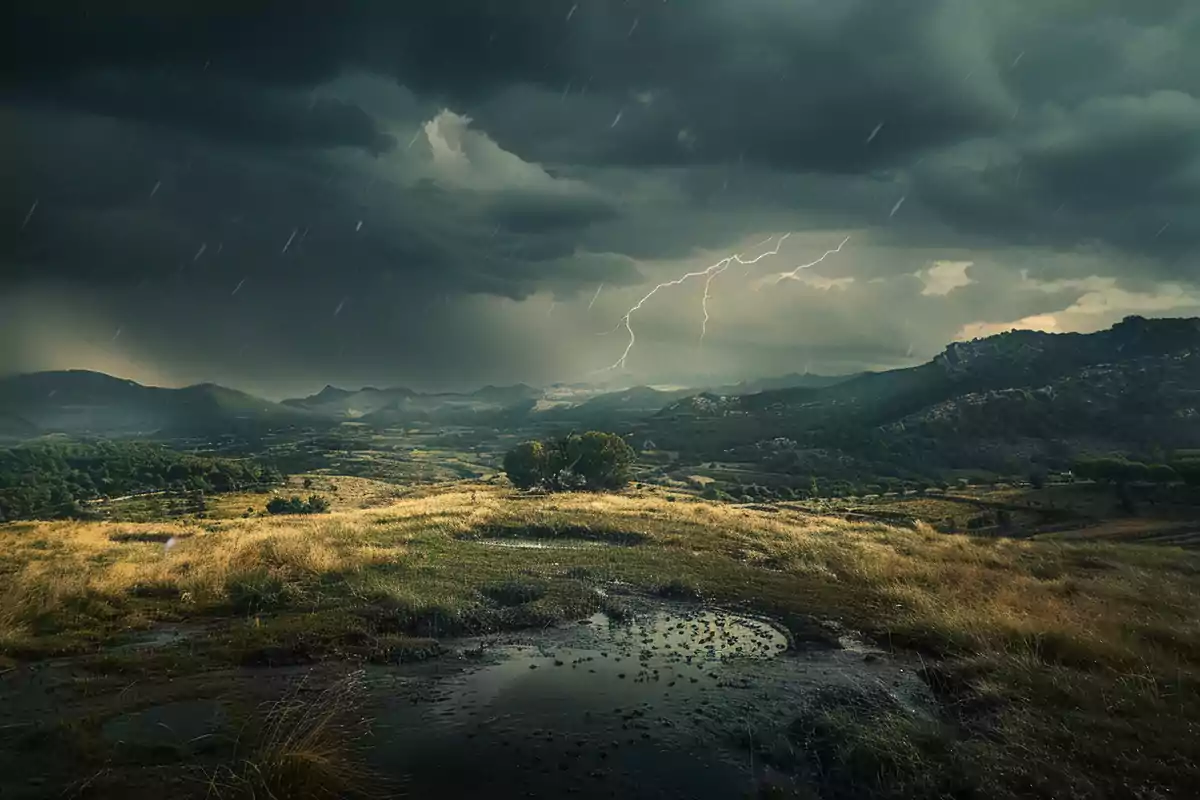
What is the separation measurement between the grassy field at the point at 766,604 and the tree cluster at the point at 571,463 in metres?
44.0

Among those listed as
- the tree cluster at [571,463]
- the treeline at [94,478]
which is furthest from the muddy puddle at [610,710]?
the treeline at [94,478]

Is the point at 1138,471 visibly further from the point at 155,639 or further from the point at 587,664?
the point at 155,639

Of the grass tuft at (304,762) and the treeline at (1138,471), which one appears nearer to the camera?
the grass tuft at (304,762)

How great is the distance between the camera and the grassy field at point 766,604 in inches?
517

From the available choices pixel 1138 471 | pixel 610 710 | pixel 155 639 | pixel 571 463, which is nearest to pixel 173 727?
pixel 155 639

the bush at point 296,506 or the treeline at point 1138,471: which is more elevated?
the treeline at point 1138,471

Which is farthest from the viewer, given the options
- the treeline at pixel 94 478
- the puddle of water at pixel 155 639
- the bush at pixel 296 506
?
the treeline at pixel 94 478

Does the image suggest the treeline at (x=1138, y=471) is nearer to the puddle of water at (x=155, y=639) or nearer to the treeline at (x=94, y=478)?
the puddle of water at (x=155, y=639)

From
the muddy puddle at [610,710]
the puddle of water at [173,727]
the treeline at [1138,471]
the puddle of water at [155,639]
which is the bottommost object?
the treeline at [1138,471]

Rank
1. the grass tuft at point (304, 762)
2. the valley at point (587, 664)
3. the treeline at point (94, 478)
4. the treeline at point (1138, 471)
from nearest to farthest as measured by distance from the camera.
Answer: the grass tuft at point (304, 762)
the valley at point (587, 664)
the treeline at point (1138, 471)
the treeline at point (94, 478)

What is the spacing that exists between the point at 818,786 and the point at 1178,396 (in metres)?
242

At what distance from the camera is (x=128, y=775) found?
1201 cm

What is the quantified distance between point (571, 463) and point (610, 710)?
77.5 metres

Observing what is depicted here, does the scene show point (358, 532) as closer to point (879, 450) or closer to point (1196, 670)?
point (1196, 670)
